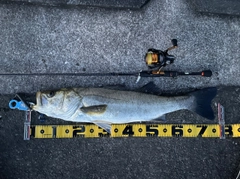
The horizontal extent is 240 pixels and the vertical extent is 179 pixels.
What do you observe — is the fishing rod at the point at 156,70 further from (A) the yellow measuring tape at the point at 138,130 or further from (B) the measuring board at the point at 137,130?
(A) the yellow measuring tape at the point at 138,130

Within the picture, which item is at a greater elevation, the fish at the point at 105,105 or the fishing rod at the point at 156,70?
the fishing rod at the point at 156,70

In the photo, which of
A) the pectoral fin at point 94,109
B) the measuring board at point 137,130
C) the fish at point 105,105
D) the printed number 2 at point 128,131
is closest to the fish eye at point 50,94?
the fish at point 105,105

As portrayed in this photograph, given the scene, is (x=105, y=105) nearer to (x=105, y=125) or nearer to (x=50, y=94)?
(x=105, y=125)

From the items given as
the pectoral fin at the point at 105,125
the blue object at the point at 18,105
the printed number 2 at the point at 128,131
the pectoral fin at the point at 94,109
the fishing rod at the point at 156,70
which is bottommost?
the printed number 2 at the point at 128,131

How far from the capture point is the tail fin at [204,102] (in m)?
3.16

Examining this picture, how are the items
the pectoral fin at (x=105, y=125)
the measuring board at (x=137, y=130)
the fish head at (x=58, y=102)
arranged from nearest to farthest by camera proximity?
the fish head at (x=58, y=102), the pectoral fin at (x=105, y=125), the measuring board at (x=137, y=130)

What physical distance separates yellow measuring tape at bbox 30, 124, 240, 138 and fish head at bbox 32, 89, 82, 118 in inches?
17.3

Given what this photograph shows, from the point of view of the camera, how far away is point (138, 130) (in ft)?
11.0

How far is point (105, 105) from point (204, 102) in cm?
125

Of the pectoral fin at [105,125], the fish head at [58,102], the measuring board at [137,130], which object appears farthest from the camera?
the measuring board at [137,130]

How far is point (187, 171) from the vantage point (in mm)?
3408

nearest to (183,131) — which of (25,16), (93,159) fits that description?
(93,159)

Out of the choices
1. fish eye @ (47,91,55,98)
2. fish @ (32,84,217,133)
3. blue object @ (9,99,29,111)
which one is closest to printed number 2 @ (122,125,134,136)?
fish @ (32,84,217,133)

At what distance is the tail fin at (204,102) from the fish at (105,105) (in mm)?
38
